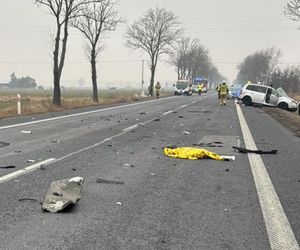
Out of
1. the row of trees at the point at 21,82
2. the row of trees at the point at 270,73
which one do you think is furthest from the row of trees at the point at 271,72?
the row of trees at the point at 21,82

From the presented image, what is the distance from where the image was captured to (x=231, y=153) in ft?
32.8

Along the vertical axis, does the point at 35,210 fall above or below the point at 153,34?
below

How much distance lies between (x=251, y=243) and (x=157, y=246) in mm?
927

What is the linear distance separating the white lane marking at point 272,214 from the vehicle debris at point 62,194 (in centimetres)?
240

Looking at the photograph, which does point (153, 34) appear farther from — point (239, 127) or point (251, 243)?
point (251, 243)

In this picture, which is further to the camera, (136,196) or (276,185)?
(276,185)

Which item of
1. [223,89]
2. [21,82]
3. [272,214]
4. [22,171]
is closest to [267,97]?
[223,89]

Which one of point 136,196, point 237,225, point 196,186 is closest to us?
point 237,225

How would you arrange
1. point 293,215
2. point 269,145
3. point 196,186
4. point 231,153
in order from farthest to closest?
point 269,145 → point 231,153 → point 196,186 → point 293,215

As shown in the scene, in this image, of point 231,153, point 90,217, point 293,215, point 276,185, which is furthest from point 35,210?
point 231,153

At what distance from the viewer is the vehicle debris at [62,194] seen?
5250 mm

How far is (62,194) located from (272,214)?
2686 millimetres

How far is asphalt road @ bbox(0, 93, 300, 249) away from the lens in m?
4.27

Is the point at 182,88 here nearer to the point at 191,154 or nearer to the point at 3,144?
the point at 3,144
